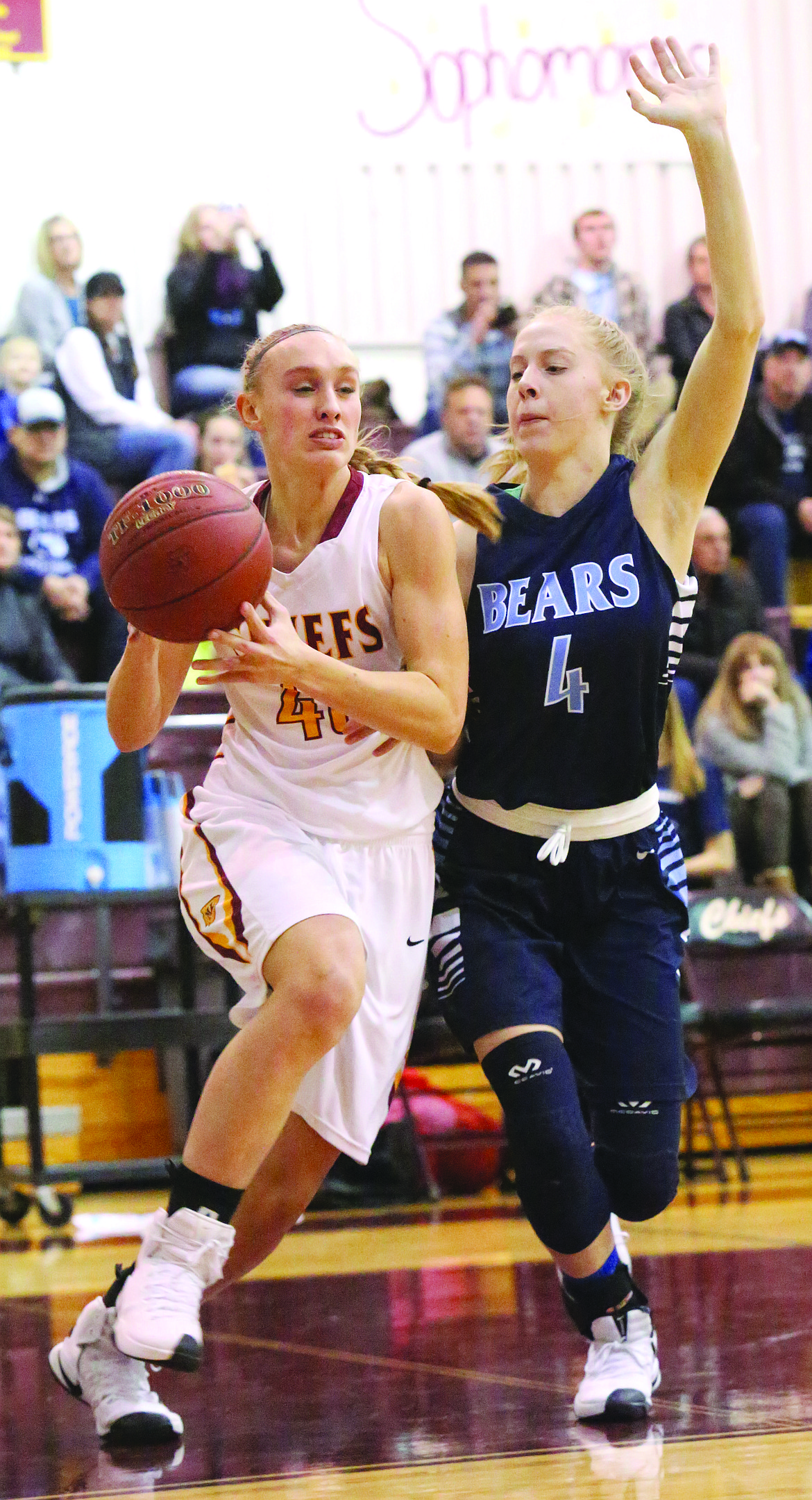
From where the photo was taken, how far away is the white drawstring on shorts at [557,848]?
2.93m

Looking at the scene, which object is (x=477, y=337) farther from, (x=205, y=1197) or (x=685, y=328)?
(x=205, y=1197)

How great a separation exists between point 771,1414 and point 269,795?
1.17 metres

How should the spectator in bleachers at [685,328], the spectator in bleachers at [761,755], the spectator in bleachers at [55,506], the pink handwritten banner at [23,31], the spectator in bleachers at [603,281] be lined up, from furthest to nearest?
the pink handwritten banner at [23,31]
the spectator in bleachers at [603,281]
the spectator in bleachers at [685,328]
the spectator in bleachers at [55,506]
the spectator in bleachers at [761,755]

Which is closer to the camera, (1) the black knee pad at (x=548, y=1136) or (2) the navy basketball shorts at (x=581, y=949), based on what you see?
(1) the black knee pad at (x=548, y=1136)

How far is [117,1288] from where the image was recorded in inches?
110

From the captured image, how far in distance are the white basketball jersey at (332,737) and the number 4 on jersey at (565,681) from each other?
0.79 feet

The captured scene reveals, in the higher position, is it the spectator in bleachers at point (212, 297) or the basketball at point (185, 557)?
the basketball at point (185, 557)

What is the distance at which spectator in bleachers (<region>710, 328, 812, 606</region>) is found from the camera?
890cm

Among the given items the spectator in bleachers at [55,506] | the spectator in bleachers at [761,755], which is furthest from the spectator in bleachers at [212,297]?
the spectator in bleachers at [761,755]

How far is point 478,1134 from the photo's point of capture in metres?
6.26

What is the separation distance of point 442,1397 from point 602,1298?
0.30 m

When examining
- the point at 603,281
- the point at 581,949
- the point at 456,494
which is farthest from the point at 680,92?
the point at 603,281

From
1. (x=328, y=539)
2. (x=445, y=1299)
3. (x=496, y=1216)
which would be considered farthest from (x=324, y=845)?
(x=496, y=1216)

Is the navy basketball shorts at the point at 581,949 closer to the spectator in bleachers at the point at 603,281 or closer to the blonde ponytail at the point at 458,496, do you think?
the blonde ponytail at the point at 458,496
